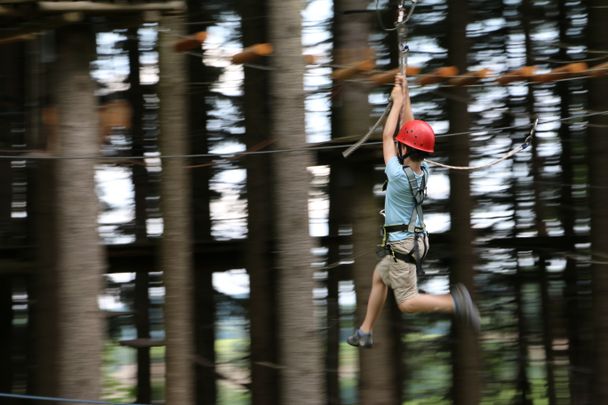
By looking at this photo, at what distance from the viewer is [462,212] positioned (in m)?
8.47

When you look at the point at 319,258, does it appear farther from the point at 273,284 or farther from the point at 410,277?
the point at 410,277

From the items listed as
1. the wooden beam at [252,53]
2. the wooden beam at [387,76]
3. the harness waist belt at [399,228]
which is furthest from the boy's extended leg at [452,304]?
the wooden beam at [252,53]

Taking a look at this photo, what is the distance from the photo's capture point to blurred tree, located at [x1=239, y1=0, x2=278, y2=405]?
8.66 m

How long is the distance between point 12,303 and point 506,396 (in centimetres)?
602

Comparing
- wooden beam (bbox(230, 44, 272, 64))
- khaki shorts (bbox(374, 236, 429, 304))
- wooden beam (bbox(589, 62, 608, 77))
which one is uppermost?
wooden beam (bbox(230, 44, 272, 64))

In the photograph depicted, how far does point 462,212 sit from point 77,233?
3.94m

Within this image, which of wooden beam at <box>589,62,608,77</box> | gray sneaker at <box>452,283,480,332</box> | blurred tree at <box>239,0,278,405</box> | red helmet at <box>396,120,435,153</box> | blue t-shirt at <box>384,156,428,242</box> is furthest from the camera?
blurred tree at <box>239,0,278,405</box>

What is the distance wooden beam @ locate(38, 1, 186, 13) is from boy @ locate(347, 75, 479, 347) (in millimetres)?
1588

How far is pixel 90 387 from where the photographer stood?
5.97 meters

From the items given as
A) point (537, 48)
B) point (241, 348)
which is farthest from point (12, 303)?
point (537, 48)

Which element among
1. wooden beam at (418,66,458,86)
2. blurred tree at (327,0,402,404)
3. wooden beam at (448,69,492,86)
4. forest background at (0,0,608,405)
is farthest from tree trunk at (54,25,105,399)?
wooden beam at (448,69,492,86)

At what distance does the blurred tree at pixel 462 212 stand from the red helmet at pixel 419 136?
2.94m

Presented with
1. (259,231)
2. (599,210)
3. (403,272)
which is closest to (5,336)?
(259,231)

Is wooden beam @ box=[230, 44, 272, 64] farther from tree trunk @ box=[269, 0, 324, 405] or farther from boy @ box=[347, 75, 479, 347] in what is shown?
boy @ box=[347, 75, 479, 347]
